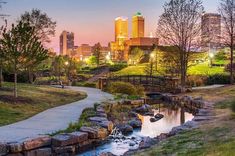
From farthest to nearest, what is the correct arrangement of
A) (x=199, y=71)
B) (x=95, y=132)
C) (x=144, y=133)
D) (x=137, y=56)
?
(x=137, y=56) → (x=199, y=71) → (x=144, y=133) → (x=95, y=132)

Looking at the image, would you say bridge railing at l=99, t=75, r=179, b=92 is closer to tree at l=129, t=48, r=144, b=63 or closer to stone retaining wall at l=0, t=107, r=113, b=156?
stone retaining wall at l=0, t=107, r=113, b=156

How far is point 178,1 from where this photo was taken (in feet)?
104

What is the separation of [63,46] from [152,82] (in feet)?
513

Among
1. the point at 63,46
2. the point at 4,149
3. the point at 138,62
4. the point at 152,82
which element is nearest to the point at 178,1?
the point at 152,82

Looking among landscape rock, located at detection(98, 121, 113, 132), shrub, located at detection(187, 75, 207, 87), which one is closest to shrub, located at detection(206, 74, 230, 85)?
shrub, located at detection(187, 75, 207, 87)

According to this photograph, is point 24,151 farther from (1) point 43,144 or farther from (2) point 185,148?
(2) point 185,148

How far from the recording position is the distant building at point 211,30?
111 ft

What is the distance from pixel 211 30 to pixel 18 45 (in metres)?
22.4

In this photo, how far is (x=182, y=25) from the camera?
105 ft

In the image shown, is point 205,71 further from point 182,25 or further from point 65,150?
point 65,150

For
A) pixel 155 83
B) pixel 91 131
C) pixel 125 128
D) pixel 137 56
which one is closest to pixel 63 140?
pixel 91 131

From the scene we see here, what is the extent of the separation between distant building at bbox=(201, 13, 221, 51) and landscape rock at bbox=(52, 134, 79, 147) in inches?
1017

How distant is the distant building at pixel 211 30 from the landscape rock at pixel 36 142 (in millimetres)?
26489

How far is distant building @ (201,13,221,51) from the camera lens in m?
33.9
